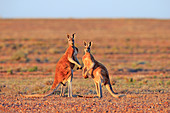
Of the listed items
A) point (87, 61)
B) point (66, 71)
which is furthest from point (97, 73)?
point (66, 71)

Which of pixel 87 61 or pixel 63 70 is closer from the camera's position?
pixel 63 70

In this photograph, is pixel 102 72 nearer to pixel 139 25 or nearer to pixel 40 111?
pixel 40 111

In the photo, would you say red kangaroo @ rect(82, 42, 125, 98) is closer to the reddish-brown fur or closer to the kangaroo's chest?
the kangaroo's chest

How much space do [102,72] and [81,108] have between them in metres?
2.06

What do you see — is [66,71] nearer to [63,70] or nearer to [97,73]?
[63,70]

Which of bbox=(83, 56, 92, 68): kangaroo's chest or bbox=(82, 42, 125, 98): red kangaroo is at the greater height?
bbox=(83, 56, 92, 68): kangaroo's chest

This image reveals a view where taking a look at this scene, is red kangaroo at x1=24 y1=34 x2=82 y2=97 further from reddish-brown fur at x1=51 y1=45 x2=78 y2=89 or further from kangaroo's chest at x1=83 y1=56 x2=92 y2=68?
kangaroo's chest at x1=83 y1=56 x2=92 y2=68

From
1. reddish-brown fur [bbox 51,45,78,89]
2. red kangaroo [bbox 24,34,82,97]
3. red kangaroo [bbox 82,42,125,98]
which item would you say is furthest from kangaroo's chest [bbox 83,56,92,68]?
reddish-brown fur [bbox 51,45,78,89]

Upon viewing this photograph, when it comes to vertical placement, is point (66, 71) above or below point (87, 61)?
below

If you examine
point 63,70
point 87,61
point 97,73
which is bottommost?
point 97,73

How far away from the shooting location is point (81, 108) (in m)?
7.37

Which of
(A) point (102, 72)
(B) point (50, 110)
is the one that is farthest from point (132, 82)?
(B) point (50, 110)

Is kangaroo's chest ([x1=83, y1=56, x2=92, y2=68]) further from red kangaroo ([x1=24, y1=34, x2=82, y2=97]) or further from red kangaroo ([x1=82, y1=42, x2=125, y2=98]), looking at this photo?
red kangaroo ([x1=24, y1=34, x2=82, y2=97])

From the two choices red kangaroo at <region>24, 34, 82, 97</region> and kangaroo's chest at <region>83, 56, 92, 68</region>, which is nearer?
red kangaroo at <region>24, 34, 82, 97</region>
